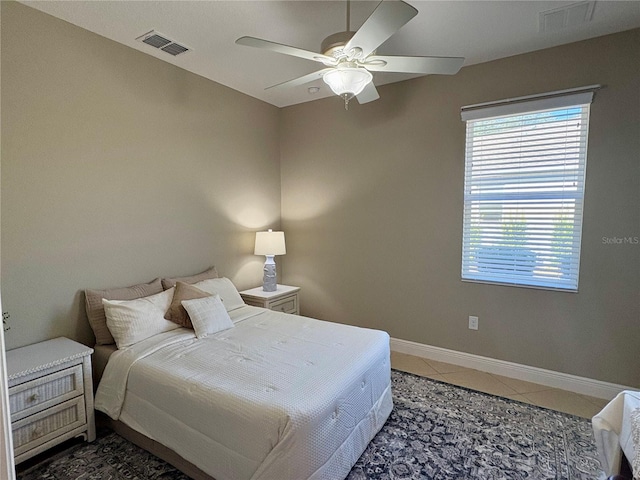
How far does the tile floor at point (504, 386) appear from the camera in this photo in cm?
256

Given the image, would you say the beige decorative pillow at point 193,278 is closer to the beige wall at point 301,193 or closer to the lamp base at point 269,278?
the beige wall at point 301,193

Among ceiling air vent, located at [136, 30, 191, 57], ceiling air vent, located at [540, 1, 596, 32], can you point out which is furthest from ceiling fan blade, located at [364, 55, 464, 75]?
ceiling air vent, located at [136, 30, 191, 57]

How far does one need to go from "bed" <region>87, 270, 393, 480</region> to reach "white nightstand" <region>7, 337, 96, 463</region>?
12cm

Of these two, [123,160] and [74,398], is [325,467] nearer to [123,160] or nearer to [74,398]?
[74,398]

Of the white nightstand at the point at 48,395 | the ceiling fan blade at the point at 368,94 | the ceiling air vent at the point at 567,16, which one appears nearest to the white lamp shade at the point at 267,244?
the ceiling fan blade at the point at 368,94

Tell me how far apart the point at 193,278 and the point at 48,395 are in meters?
1.30

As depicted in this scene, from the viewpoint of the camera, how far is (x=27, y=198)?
7.11 ft

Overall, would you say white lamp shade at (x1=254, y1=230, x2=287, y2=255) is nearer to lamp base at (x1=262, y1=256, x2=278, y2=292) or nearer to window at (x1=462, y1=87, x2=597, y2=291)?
lamp base at (x1=262, y1=256, x2=278, y2=292)

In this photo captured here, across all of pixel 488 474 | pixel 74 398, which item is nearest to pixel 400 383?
pixel 488 474


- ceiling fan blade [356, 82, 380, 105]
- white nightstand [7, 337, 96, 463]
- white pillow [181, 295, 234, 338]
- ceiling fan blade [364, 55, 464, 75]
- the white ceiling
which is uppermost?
the white ceiling

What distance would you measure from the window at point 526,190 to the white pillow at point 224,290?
209cm

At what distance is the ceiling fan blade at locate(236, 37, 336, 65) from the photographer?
1.73 m

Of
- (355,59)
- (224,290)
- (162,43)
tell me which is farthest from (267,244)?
(355,59)

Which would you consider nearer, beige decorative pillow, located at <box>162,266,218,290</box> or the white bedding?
the white bedding
